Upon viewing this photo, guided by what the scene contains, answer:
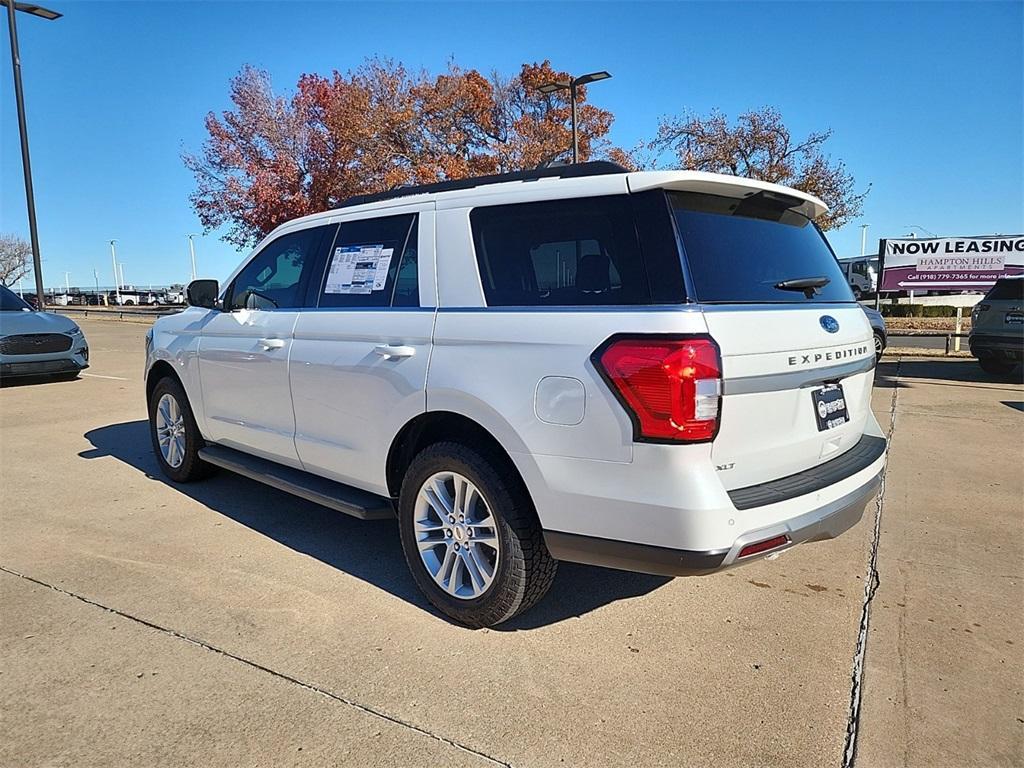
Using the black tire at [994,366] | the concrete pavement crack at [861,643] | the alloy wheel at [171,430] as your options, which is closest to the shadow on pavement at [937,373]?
the black tire at [994,366]

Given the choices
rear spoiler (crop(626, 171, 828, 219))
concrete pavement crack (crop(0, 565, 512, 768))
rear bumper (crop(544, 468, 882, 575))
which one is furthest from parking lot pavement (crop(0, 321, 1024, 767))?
rear spoiler (crop(626, 171, 828, 219))

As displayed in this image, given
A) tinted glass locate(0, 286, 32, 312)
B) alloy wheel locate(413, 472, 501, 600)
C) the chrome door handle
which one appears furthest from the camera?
tinted glass locate(0, 286, 32, 312)

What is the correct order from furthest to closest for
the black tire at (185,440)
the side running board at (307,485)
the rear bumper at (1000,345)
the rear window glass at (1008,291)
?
the rear window glass at (1008,291) < the rear bumper at (1000,345) < the black tire at (185,440) < the side running board at (307,485)

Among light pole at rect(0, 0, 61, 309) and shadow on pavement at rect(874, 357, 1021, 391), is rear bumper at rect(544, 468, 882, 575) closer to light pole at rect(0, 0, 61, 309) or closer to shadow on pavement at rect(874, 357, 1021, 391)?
shadow on pavement at rect(874, 357, 1021, 391)

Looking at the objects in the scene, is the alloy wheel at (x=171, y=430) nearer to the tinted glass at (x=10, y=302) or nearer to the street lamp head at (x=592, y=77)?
the tinted glass at (x=10, y=302)

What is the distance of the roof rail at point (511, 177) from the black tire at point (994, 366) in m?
10.2

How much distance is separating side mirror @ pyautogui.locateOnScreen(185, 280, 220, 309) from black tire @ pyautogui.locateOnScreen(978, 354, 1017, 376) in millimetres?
10889

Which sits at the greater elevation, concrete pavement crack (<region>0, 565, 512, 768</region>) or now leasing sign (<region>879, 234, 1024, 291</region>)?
now leasing sign (<region>879, 234, 1024, 291</region>)

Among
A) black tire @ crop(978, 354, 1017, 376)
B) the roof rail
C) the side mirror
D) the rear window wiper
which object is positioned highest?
the roof rail

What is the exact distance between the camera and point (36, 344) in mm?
10383

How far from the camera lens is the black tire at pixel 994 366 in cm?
Answer: 1070

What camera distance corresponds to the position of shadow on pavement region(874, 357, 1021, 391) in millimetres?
10539

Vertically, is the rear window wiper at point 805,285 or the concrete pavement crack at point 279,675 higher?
the rear window wiper at point 805,285

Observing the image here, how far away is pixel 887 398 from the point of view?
8.98 meters
